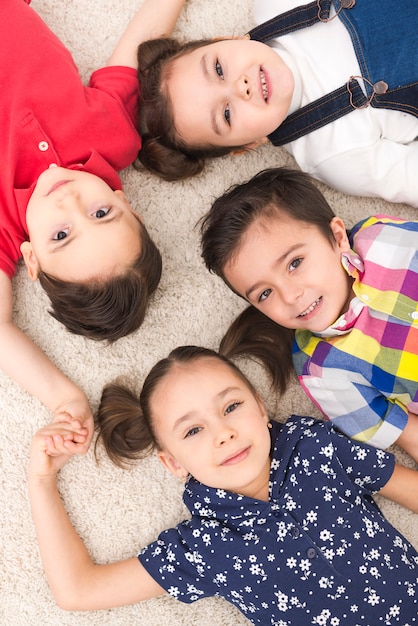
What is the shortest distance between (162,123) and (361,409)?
0.75 metres

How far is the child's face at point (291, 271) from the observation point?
1233mm

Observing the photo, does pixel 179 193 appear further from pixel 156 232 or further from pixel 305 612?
pixel 305 612

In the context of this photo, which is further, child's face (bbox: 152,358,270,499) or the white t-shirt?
the white t-shirt

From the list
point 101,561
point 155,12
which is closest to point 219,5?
point 155,12

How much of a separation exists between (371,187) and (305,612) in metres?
0.91

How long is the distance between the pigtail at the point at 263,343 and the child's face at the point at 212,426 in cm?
19

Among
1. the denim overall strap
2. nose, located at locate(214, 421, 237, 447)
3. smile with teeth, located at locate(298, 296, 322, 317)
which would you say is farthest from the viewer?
the denim overall strap

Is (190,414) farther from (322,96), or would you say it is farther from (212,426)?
(322,96)

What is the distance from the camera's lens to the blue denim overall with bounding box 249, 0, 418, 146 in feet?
4.38

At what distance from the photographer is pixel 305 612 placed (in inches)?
46.8

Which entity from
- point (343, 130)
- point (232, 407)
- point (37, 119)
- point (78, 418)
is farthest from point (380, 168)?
point (78, 418)

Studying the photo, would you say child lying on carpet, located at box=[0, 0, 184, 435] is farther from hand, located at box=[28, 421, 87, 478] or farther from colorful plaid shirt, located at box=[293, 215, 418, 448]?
colorful plaid shirt, located at box=[293, 215, 418, 448]

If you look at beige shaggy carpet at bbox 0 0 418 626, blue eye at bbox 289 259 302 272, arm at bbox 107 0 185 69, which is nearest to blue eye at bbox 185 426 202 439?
beige shaggy carpet at bbox 0 0 418 626

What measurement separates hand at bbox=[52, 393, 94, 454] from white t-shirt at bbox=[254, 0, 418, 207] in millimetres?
745
